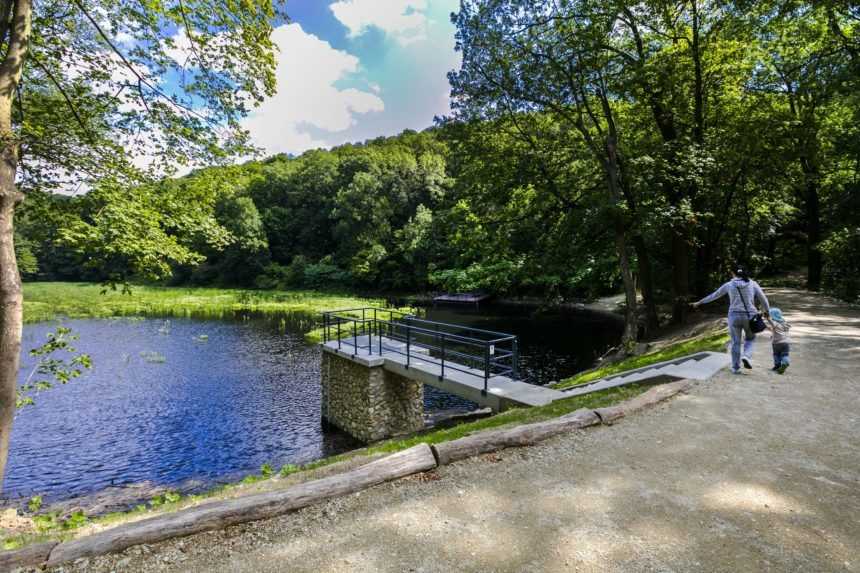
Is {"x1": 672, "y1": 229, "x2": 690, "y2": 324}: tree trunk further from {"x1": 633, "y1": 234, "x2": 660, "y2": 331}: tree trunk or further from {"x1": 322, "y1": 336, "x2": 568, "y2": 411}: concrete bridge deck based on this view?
{"x1": 322, "y1": 336, "x2": 568, "y2": 411}: concrete bridge deck

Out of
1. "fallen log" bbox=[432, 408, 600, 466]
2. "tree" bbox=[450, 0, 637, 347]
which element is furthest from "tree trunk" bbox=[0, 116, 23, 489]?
"tree" bbox=[450, 0, 637, 347]

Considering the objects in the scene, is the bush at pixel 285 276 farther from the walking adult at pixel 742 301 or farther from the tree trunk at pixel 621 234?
the walking adult at pixel 742 301

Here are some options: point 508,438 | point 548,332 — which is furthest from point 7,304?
point 548,332

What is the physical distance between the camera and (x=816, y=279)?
838 inches

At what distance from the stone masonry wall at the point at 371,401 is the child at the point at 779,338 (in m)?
9.06

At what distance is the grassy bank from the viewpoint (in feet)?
120

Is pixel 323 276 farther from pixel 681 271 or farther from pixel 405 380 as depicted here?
pixel 681 271

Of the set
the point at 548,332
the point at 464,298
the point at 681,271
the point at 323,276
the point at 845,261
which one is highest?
the point at 845,261

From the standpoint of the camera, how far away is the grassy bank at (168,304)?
3669 cm

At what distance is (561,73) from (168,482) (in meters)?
16.5

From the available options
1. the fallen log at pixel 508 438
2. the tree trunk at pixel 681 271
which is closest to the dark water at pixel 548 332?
the tree trunk at pixel 681 271

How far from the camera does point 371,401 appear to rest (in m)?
12.8

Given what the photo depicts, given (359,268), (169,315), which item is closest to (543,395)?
(169,315)

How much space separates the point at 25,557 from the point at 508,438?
4154 millimetres
